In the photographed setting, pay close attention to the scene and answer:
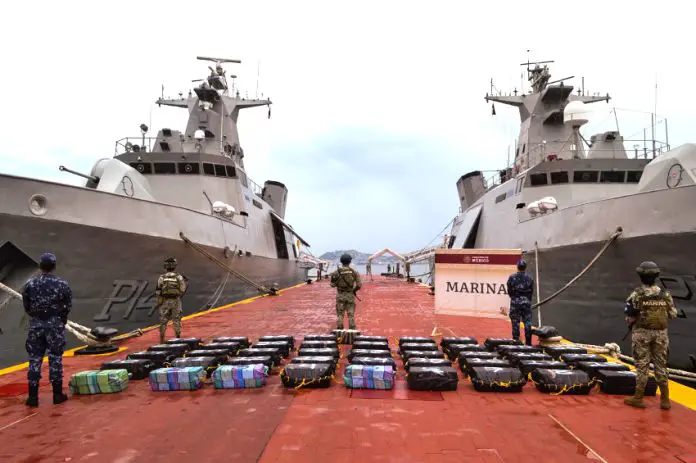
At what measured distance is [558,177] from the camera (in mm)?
15586

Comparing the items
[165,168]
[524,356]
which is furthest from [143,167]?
[524,356]

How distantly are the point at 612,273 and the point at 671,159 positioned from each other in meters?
3.24

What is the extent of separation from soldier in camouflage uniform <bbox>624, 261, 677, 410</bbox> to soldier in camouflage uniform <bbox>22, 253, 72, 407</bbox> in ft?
19.9

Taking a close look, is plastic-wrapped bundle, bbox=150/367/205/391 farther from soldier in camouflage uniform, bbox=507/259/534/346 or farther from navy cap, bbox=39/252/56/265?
soldier in camouflage uniform, bbox=507/259/534/346

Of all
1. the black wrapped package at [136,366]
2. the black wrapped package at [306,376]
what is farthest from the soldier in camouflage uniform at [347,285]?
the black wrapped package at [136,366]

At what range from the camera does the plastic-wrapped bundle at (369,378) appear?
4.99 metres

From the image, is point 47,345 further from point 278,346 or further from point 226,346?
point 278,346

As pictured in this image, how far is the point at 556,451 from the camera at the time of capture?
3.38 meters

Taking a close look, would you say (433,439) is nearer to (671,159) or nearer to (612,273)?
(612,273)

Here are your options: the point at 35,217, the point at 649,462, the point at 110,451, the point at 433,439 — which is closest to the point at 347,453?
the point at 433,439

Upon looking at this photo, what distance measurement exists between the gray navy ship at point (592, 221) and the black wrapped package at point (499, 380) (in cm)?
532

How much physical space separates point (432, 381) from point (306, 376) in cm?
146

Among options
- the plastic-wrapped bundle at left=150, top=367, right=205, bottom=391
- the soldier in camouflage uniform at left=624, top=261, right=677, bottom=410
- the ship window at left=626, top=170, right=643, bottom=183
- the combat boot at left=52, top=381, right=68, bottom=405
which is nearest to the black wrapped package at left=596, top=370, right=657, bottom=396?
the soldier in camouflage uniform at left=624, top=261, right=677, bottom=410

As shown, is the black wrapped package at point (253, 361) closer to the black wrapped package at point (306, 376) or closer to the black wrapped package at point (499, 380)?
the black wrapped package at point (306, 376)
